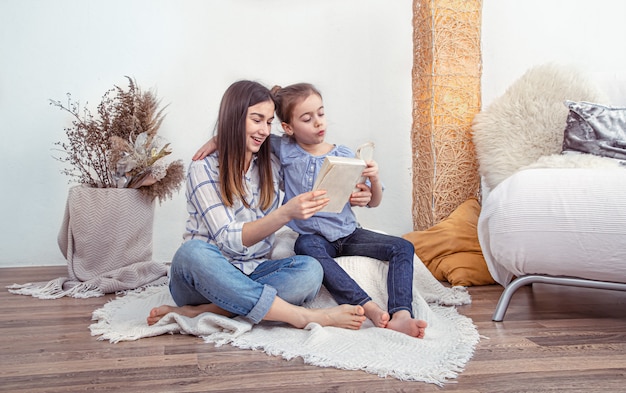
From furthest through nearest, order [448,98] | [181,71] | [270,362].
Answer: [181,71] → [448,98] → [270,362]

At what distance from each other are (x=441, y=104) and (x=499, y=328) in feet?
3.92

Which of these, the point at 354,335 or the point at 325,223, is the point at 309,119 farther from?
the point at 354,335

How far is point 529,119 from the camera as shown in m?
2.30

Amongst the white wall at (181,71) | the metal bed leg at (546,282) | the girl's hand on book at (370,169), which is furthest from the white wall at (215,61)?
the metal bed leg at (546,282)

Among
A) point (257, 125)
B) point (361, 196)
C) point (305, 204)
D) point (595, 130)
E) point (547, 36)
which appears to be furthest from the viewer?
point (547, 36)

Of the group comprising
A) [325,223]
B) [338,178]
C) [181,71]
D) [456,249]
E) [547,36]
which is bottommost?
[456,249]

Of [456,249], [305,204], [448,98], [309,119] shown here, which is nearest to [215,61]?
[448,98]

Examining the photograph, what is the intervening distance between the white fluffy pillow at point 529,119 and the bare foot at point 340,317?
0.96m

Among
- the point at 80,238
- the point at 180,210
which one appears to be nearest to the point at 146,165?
the point at 80,238

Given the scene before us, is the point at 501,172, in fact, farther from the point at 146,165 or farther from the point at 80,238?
the point at 80,238

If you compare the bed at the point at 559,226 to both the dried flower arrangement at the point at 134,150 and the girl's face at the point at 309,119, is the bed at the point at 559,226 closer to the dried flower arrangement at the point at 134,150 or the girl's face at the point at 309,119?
the girl's face at the point at 309,119

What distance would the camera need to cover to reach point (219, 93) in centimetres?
304

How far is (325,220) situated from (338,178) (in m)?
0.39

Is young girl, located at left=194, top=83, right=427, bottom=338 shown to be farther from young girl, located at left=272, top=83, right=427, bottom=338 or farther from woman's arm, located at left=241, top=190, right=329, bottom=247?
woman's arm, located at left=241, top=190, right=329, bottom=247
